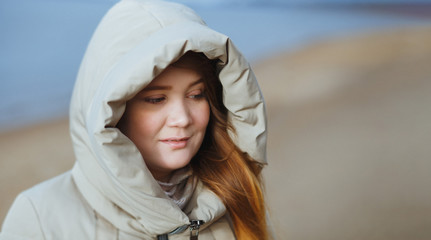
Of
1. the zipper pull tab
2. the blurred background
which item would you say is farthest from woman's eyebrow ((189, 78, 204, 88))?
the blurred background

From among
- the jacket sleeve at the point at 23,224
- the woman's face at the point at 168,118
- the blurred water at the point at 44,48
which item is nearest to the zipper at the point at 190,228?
the woman's face at the point at 168,118

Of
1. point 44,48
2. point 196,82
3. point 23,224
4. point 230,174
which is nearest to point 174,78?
point 196,82

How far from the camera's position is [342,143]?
3.52 m

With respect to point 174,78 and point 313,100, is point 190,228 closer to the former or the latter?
point 174,78

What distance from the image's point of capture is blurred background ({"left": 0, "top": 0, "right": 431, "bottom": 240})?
119 inches

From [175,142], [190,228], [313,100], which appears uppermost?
[175,142]

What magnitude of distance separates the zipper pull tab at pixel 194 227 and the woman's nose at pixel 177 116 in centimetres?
19

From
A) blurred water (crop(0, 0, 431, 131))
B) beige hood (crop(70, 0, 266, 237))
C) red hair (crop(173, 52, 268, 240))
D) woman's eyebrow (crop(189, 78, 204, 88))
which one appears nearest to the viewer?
beige hood (crop(70, 0, 266, 237))

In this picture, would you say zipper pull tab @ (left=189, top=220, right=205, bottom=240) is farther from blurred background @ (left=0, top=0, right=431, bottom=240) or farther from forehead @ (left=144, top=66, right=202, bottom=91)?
blurred background @ (left=0, top=0, right=431, bottom=240)

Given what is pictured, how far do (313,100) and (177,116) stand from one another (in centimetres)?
315

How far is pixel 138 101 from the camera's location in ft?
3.41

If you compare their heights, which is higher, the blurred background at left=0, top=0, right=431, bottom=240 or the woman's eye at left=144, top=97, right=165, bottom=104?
the woman's eye at left=144, top=97, right=165, bottom=104

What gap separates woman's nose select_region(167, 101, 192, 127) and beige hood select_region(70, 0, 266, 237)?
0.28 feet

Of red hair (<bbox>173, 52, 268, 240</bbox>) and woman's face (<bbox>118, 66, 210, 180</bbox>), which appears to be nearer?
woman's face (<bbox>118, 66, 210, 180</bbox>)
